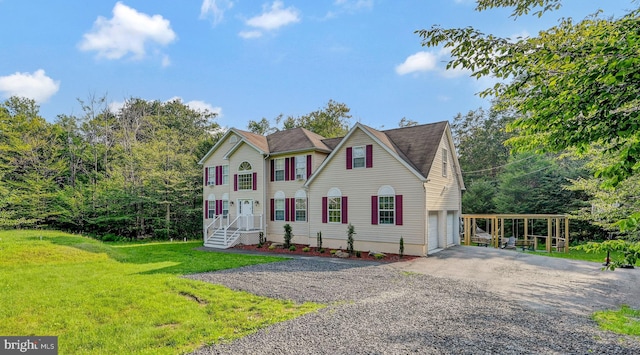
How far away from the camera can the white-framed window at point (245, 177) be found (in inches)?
812

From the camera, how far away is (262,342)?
4.96 meters

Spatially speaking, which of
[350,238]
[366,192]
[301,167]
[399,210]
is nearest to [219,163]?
[301,167]

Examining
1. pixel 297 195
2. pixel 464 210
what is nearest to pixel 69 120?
pixel 297 195

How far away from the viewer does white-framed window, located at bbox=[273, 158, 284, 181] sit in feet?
64.7

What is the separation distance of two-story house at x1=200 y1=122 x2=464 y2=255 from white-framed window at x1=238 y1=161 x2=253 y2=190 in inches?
2.6

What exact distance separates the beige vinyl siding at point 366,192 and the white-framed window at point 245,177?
5011 mm

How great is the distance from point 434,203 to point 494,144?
68.5ft

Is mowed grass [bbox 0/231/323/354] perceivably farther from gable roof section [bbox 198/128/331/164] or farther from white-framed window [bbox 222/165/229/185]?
white-framed window [bbox 222/165/229/185]

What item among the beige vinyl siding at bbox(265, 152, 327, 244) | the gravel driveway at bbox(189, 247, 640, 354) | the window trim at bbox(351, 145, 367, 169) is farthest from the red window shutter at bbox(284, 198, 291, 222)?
the gravel driveway at bbox(189, 247, 640, 354)

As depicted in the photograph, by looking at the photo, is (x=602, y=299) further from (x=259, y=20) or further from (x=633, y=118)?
(x=259, y=20)

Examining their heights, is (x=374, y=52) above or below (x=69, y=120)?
below

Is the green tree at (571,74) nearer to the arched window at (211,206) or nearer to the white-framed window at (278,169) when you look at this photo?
the white-framed window at (278,169)

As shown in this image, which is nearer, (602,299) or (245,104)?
(602,299)

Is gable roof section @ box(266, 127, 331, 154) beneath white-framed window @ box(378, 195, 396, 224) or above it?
above
